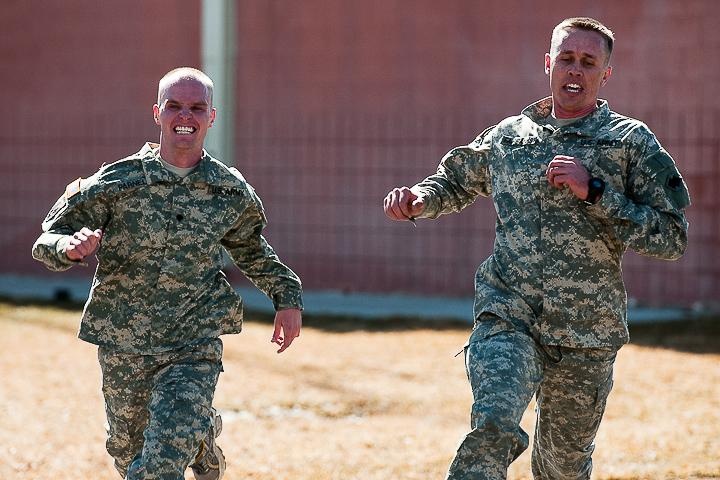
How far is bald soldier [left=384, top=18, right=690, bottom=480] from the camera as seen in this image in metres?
4.78

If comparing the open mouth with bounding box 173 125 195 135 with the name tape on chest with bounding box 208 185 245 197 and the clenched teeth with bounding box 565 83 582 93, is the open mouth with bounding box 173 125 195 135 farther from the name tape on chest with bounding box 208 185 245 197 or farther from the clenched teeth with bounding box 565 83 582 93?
the clenched teeth with bounding box 565 83 582 93

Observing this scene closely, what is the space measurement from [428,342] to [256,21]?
210 inches

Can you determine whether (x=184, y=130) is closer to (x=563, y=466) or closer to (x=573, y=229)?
(x=573, y=229)

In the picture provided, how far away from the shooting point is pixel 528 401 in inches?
187

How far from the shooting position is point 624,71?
44.5ft

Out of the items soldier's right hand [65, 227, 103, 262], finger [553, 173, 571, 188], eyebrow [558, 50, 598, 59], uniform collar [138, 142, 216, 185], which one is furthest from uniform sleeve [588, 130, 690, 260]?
soldier's right hand [65, 227, 103, 262]

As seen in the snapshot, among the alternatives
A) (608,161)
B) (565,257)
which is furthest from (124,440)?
(608,161)

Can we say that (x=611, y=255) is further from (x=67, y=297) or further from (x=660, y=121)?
(x=67, y=297)

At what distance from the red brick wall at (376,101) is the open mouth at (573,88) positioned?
863 centimetres

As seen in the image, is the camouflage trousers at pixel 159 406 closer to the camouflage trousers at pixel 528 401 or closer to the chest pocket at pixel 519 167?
the camouflage trousers at pixel 528 401

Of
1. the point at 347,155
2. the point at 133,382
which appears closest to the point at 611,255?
the point at 133,382

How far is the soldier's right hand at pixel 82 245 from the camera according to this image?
15.1ft

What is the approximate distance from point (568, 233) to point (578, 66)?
630 mm

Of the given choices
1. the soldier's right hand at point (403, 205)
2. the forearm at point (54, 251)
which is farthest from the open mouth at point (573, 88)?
the forearm at point (54, 251)
